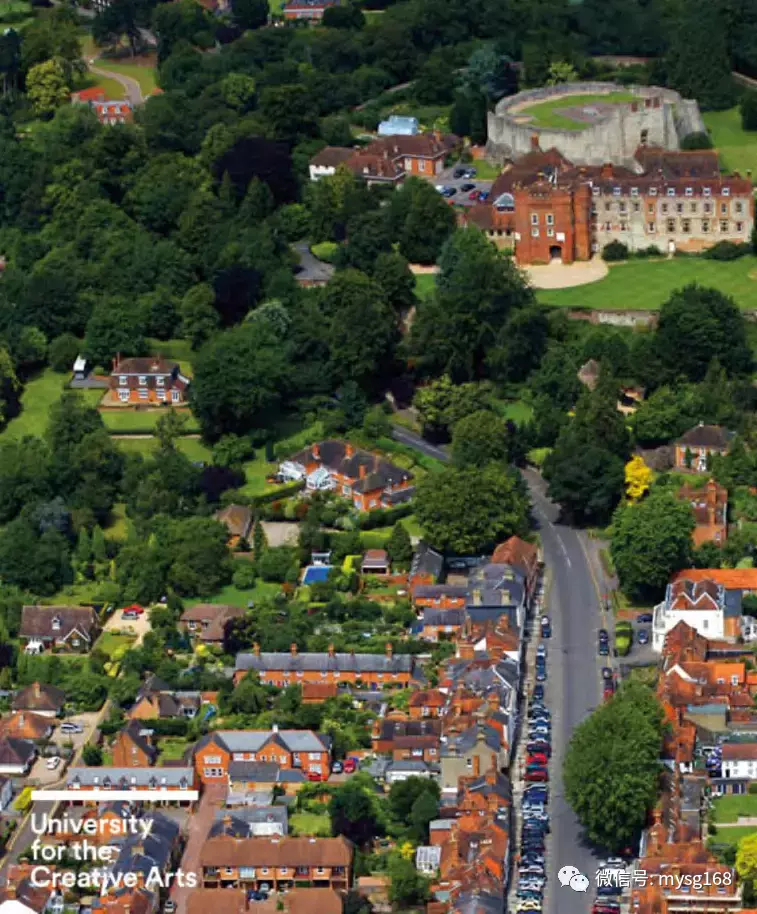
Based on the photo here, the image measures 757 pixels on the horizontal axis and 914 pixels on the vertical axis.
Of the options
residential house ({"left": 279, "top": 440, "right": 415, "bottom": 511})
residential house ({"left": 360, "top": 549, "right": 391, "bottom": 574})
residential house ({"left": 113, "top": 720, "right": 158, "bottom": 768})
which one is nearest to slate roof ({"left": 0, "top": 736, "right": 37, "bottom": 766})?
residential house ({"left": 113, "top": 720, "right": 158, "bottom": 768})

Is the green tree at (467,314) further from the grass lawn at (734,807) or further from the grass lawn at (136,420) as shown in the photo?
A: the grass lawn at (734,807)

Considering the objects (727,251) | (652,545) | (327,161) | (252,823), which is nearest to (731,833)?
(252,823)

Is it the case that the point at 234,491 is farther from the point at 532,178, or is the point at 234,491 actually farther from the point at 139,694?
the point at 532,178

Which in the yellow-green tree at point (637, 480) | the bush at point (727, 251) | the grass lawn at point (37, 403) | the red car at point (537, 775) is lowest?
the grass lawn at point (37, 403)

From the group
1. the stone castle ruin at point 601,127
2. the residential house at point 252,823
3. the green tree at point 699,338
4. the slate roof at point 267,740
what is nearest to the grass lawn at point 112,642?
the slate roof at point 267,740

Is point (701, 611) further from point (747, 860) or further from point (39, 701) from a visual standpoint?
point (39, 701)
